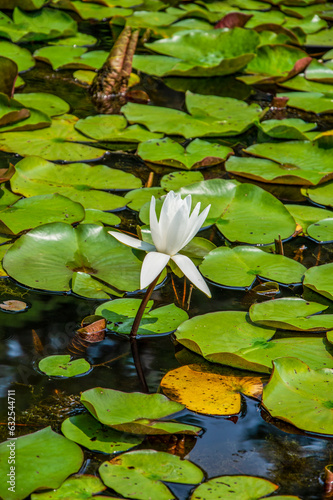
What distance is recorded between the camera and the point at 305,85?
4.04 m

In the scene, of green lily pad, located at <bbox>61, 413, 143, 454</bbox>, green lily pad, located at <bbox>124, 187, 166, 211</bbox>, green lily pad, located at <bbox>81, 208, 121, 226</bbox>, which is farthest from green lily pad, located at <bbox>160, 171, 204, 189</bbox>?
green lily pad, located at <bbox>61, 413, 143, 454</bbox>

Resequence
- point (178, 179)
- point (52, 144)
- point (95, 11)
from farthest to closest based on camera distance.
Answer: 1. point (95, 11)
2. point (52, 144)
3. point (178, 179)

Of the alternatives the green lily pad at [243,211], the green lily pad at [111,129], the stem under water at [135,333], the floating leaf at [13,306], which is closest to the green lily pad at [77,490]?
the stem under water at [135,333]

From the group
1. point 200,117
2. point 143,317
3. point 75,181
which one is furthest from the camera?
point 200,117

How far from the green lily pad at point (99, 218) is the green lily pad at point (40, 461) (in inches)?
43.7

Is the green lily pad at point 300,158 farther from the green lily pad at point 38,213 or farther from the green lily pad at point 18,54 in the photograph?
the green lily pad at point 18,54

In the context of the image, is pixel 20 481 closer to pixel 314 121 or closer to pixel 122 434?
pixel 122 434

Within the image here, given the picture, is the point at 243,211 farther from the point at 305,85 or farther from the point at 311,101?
the point at 305,85

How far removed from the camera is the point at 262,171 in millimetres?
2797

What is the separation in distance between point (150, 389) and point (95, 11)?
4314 mm

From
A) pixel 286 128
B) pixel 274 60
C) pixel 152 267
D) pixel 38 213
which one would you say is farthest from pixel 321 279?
pixel 274 60

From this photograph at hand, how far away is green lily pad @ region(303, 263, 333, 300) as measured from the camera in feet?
6.52

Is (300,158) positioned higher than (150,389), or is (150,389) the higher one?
(300,158)

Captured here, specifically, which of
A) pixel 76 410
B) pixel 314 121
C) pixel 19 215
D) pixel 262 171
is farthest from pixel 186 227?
pixel 314 121
